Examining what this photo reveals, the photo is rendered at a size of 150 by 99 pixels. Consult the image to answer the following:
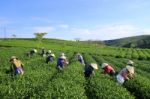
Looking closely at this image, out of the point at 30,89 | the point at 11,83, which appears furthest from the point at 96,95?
the point at 11,83

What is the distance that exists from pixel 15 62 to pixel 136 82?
22.5 feet

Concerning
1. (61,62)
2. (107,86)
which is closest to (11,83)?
(107,86)

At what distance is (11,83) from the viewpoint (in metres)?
18.1

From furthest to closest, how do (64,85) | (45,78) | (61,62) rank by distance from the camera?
(61,62) < (45,78) < (64,85)

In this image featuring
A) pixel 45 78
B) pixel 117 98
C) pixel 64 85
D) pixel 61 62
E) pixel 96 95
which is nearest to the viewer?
pixel 117 98

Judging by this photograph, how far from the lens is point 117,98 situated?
49.5 feet

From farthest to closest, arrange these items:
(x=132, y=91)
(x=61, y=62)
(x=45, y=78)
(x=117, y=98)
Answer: (x=61, y=62), (x=45, y=78), (x=132, y=91), (x=117, y=98)

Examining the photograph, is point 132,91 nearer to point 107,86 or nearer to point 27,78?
point 107,86

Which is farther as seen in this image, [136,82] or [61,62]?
[61,62]

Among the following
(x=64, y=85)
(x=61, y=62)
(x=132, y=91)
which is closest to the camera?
(x=64, y=85)

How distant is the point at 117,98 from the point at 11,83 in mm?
5592

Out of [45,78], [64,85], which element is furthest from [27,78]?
[64,85]

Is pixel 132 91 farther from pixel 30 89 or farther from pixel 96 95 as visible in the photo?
pixel 30 89

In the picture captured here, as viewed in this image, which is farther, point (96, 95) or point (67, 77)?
point (67, 77)
